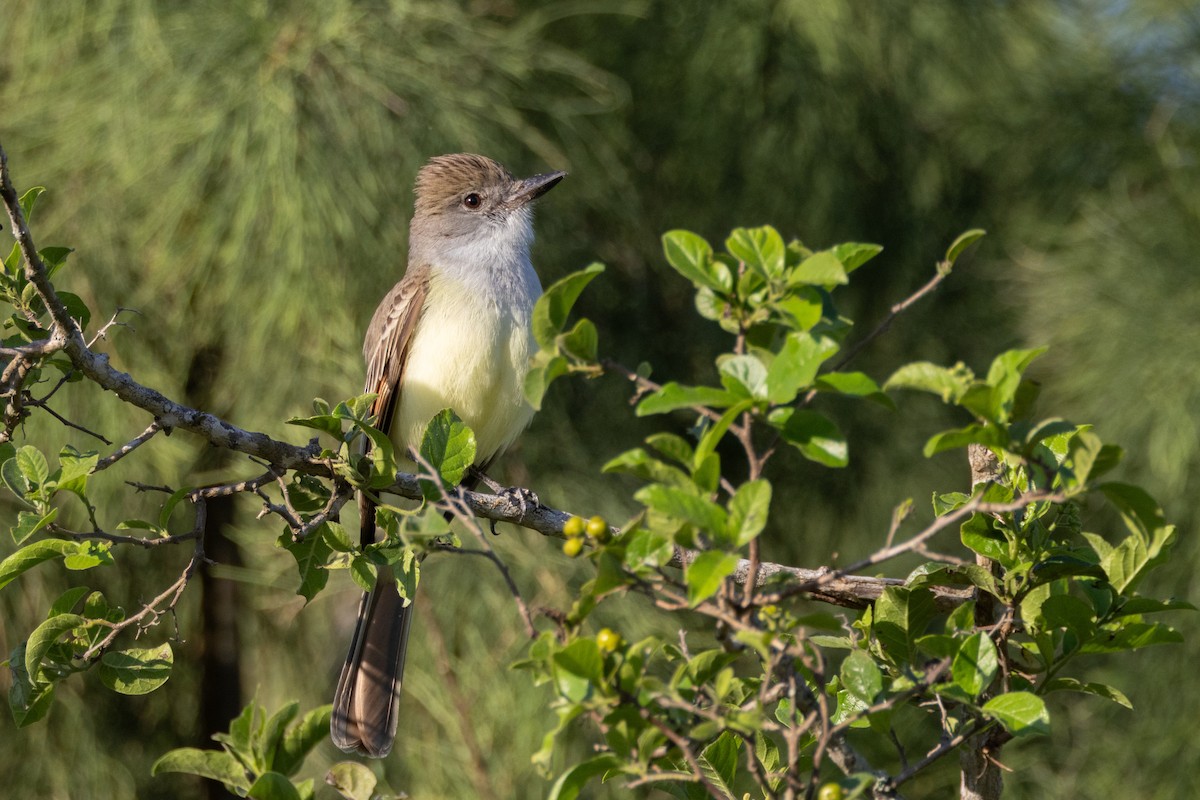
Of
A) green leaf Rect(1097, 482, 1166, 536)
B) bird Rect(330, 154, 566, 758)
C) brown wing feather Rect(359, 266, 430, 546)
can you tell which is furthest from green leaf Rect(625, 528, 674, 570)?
brown wing feather Rect(359, 266, 430, 546)

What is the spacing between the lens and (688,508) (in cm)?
144

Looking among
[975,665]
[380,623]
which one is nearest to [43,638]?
[975,665]

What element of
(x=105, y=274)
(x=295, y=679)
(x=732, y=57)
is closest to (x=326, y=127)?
(x=105, y=274)

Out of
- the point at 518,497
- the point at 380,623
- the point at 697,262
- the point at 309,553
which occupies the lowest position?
the point at 380,623

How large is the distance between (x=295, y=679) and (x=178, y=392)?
1.23 meters

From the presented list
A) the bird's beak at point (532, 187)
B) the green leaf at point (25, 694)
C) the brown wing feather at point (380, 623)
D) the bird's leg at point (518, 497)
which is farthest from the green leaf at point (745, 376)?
the bird's beak at point (532, 187)

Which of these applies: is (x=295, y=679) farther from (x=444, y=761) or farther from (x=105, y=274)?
(x=105, y=274)

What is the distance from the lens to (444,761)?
4.24 m

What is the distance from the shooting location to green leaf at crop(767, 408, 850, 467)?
1485mm

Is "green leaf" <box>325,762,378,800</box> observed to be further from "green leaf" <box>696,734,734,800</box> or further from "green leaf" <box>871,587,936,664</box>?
"green leaf" <box>871,587,936,664</box>

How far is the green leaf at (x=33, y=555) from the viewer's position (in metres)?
1.97

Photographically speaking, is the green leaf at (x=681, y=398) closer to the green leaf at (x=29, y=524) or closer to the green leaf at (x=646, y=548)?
the green leaf at (x=646, y=548)

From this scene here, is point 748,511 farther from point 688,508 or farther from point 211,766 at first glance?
point 211,766

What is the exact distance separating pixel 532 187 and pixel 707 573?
113 inches
